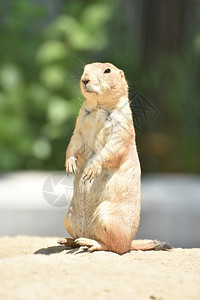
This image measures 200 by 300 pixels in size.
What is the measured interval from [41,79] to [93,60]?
111cm

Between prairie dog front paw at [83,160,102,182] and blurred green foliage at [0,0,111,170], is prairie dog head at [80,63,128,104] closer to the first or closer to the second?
prairie dog front paw at [83,160,102,182]

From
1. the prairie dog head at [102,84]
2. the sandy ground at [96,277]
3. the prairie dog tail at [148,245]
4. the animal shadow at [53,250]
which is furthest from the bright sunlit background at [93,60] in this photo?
the sandy ground at [96,277]

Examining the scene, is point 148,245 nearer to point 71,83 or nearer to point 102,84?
point 102,84

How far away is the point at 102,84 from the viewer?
12.5 feet

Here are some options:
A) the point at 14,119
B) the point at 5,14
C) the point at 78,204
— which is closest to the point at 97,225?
the point at 78,204

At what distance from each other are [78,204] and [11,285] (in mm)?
1117

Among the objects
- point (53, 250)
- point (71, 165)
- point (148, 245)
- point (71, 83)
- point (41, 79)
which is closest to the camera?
point (71, 165)

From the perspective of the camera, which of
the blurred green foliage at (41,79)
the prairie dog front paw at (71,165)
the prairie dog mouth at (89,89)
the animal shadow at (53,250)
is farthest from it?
the blurred green foliage at (41,79)

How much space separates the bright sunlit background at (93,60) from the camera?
10.3 meters

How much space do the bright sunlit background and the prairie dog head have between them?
18.9ft

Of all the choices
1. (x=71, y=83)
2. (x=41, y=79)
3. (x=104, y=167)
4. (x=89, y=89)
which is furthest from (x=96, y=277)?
(x=41, y=79)

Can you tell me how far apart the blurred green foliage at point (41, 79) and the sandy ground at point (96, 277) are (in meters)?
6.46

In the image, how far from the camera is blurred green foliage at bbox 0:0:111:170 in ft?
33.5

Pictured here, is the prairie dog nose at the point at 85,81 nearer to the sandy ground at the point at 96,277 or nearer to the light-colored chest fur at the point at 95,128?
the light-colored chest fur at the point at 95,128
